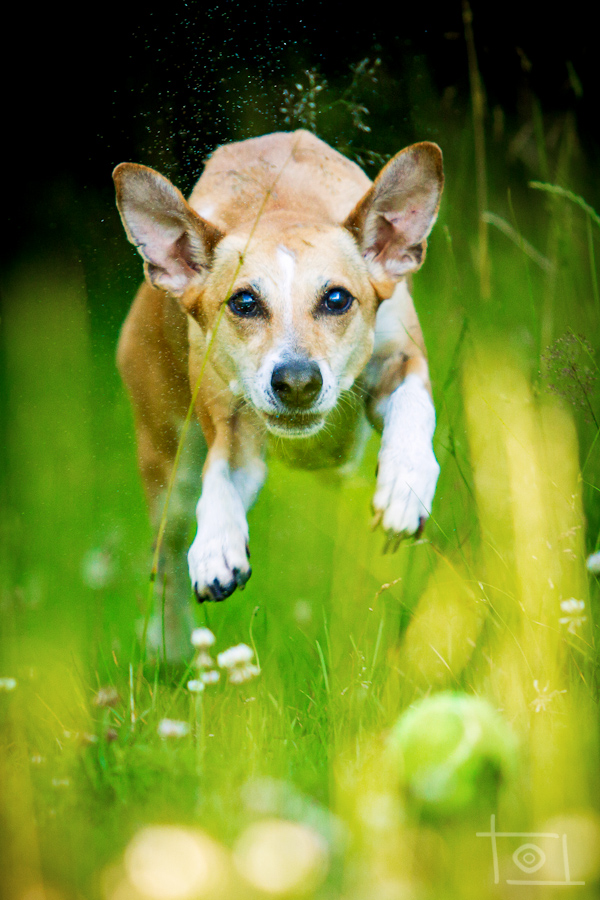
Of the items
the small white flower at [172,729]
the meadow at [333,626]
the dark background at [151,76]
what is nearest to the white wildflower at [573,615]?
the meadow at [333,626]

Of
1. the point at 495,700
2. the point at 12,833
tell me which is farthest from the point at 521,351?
the point at 12,833

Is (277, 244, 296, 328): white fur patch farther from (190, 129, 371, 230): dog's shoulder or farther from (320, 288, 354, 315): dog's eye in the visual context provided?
(190, 129, 371, 230): dog's shoulder

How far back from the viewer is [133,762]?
1.26 meters

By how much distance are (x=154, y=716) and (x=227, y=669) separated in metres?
0.17

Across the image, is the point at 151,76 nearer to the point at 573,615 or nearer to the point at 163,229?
the point at 163,229

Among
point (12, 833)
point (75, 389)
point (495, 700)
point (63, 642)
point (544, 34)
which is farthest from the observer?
point (544, 34)

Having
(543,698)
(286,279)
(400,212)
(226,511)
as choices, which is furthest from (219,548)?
(400,212)

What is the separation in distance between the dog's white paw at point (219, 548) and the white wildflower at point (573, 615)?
697 millimetres

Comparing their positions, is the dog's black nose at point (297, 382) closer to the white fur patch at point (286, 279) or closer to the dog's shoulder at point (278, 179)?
the white fur patch at point (286, 279)

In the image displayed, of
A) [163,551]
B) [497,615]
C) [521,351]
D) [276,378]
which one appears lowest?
[497,615]

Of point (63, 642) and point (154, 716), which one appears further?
point (63, 642)

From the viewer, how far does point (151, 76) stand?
1.72 m

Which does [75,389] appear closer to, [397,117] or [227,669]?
[227,669]

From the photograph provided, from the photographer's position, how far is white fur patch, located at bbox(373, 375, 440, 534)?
1638 millimetres
